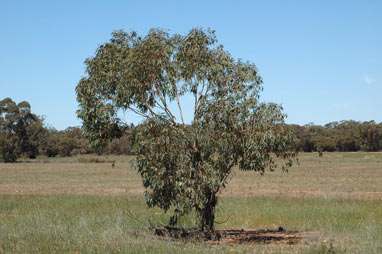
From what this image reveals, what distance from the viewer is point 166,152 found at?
15352 mm

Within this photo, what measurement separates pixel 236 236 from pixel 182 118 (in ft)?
17.5

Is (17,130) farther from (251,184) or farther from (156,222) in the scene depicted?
(156,222)

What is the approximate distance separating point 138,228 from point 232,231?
4004 millimetres

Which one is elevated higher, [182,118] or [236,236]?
[182,118]

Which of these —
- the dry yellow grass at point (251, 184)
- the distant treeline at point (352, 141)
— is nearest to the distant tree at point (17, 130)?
the dry yellow grass at point (251, 184)

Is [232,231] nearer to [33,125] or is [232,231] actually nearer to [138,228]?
[138,228]

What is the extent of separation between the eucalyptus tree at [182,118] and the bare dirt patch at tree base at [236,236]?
0.56 m

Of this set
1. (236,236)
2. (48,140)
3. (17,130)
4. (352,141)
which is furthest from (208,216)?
(352,141)

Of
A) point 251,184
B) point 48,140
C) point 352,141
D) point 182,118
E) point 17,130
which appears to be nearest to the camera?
point 182,118

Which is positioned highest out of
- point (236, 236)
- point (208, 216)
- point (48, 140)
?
point (48, 140)

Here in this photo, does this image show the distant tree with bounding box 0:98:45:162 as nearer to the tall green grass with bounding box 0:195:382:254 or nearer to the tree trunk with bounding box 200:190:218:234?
the tall green grass with bounding box 0:195:382:254

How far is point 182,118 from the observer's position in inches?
653

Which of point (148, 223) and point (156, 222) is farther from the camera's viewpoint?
point (156, 222)

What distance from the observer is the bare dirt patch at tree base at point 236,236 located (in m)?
16.7
